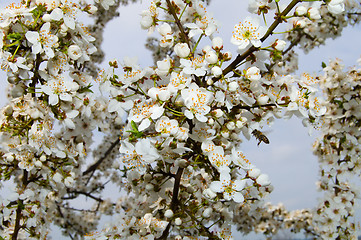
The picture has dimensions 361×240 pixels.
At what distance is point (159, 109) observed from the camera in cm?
212

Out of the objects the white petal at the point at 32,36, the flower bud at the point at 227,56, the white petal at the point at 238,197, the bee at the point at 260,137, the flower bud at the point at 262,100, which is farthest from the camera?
the white petal at the point at 32,36

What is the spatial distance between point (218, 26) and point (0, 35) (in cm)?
165

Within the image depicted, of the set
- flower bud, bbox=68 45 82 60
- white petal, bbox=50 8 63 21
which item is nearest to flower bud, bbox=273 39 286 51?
flower bud, bbox=68 45 82 60

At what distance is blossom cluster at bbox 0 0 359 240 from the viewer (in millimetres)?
2221

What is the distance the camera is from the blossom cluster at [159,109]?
7.29ft

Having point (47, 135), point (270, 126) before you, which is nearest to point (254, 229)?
point (270, 126)

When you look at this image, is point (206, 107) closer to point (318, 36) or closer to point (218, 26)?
point (218, 26)

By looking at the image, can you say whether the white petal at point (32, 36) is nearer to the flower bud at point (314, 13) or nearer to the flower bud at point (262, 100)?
the flower bud at point (262, 100)

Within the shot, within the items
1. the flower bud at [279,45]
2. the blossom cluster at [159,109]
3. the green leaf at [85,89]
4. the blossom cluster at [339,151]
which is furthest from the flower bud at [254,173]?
the blossom cluster at [339,151]

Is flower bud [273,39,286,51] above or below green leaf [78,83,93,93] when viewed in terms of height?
below

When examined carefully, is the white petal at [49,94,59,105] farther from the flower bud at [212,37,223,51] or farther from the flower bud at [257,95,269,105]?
the flower bud at [257,95,269,105]

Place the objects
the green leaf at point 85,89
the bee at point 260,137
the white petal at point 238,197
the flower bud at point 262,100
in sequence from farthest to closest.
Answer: the green leaf at point 85,89 → the bee at point 260,137 → the flower bud at point 262,100 → the white petal at point 238,197

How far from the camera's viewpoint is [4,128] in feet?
9.47

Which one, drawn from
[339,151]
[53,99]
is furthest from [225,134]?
[339,151]
